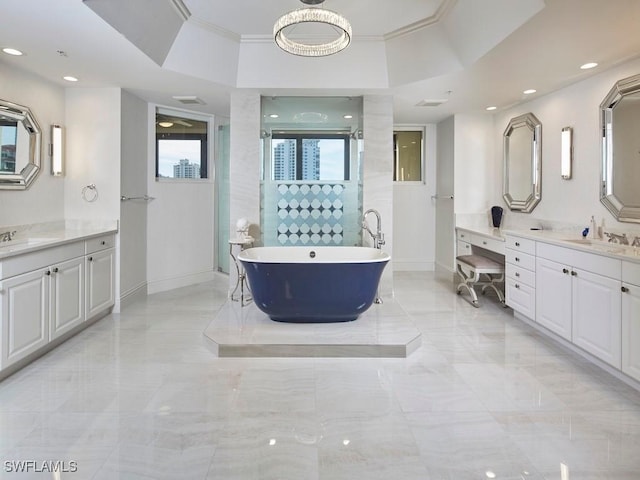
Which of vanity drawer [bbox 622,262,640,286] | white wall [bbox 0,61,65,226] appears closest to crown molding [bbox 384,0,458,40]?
vanity drawer [bbox 622,262,640,286]

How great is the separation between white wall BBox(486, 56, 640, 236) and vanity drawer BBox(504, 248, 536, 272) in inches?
26.2

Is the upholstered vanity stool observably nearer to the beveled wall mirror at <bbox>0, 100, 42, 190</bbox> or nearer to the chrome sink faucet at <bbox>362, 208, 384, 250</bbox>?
the chrome sink faucet at <bbox>362, 208, 384, 250</bbox>

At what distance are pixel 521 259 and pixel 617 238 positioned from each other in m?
0.75

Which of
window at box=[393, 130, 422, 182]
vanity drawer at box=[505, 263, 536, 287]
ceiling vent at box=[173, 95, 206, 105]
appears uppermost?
ceiling vent at box=[173, 95, 206, 105]

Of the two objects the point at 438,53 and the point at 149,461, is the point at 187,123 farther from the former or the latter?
the point at 149,461

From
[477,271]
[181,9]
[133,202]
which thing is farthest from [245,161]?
[477,271]

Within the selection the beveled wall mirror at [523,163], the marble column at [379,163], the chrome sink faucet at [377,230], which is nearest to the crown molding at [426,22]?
the marble column at [379,163]

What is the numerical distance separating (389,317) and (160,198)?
3.19 meters

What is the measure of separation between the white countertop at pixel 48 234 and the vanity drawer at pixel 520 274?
3.86 m

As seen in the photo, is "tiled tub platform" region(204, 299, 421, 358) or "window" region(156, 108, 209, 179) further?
"window" region(156, 108, 209, 179)

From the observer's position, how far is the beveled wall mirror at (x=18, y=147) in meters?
3.45

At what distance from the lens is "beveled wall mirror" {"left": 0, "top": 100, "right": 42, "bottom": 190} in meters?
3.45

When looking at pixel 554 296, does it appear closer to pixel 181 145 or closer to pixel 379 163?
pixel 379 163

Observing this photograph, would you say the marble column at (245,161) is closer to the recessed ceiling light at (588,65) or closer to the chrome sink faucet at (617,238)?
the recessed ceiling light at (588,65)
